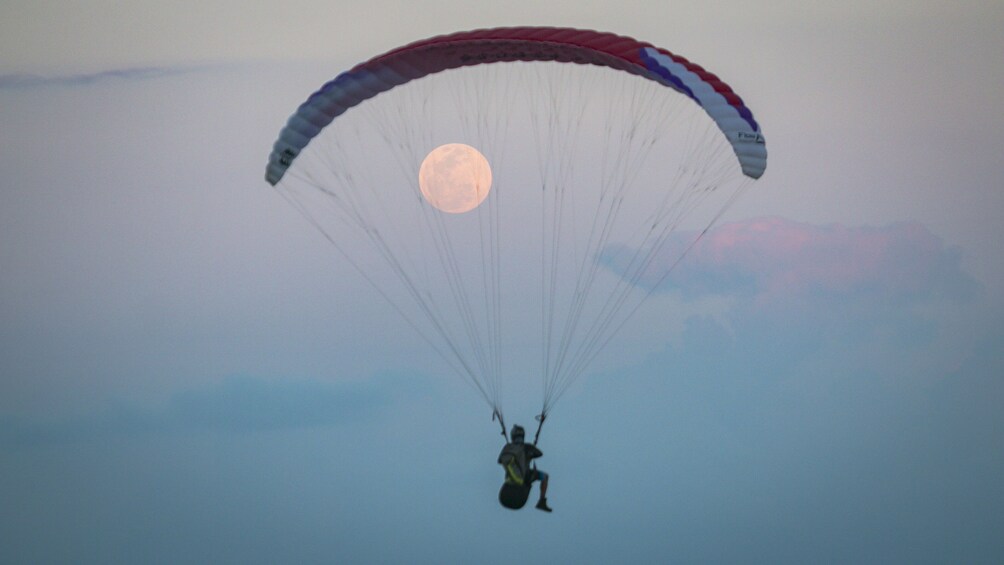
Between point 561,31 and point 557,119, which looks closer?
point 561,31

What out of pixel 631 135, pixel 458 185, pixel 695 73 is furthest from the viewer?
pixel 458 185

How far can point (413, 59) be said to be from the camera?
32250 millimetres

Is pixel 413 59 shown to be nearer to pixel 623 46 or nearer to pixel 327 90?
pixel 327 90

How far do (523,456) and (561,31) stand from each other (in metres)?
8.27

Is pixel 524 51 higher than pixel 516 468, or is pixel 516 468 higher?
pixel 524 51

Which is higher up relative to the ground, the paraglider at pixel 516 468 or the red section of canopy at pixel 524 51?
the red section of canopy at pixel 524 51

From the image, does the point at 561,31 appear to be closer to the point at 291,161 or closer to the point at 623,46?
the point at 623,46

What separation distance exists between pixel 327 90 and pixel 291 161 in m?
1.64

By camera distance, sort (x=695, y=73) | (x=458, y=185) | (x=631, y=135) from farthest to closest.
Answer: (x=458, y=185) → (x=631, y=135) → (x=695, y=73)

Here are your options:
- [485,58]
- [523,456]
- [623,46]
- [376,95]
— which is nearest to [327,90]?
[376,95]

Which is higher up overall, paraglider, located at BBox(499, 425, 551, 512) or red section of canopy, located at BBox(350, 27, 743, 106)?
red section of canopy, located at BBox(350, 27, 743, 106)

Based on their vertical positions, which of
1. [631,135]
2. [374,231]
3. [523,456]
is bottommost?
[523,456]

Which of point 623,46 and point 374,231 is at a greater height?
point 623,46

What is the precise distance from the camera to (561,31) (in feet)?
104
